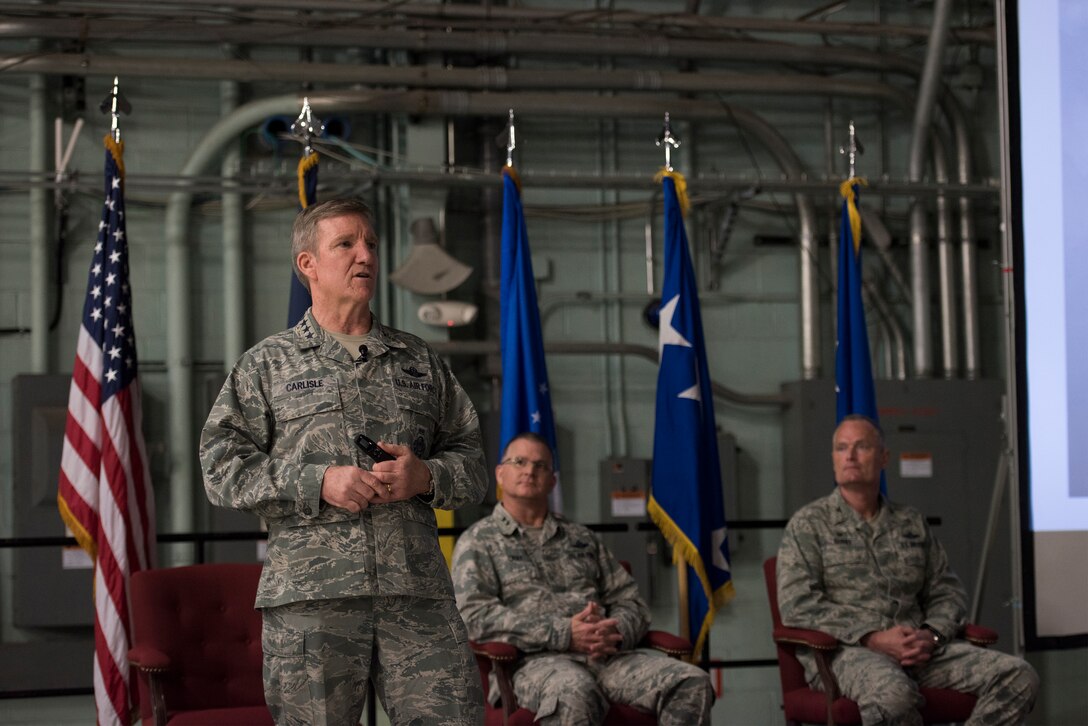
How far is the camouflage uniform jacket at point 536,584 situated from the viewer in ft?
11.8

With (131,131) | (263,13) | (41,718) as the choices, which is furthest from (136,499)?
(263,13)

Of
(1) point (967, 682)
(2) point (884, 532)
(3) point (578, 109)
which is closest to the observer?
(1) point (967, 682)

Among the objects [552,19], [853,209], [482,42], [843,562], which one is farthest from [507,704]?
[552,19]

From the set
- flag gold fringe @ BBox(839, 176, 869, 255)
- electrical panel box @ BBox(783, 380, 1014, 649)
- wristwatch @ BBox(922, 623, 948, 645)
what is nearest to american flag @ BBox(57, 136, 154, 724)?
wristwatch @ BBox(922, 623, 948, 645)

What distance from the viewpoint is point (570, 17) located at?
243 inches

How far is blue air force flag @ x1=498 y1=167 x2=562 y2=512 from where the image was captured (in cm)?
486

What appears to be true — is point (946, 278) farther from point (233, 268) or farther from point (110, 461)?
point (110, 461)

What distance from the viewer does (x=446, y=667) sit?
86.5 inches

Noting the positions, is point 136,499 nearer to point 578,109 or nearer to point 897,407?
point 578,109

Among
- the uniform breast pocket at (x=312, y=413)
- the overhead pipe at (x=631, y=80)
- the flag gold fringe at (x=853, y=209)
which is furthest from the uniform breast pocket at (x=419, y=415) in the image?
the overhead pipe at (x=631, y=80)

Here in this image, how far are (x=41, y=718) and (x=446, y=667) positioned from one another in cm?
426

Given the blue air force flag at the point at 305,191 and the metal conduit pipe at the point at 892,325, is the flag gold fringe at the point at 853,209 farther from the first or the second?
the blue air force flag at the point at 305,191

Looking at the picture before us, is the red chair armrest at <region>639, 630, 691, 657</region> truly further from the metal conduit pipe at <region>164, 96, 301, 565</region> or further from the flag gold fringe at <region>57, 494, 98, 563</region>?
the metal conduit pipe at <region>164, 96, 301, 565</region>

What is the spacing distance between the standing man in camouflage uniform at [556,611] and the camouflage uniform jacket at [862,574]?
0.51 metres
